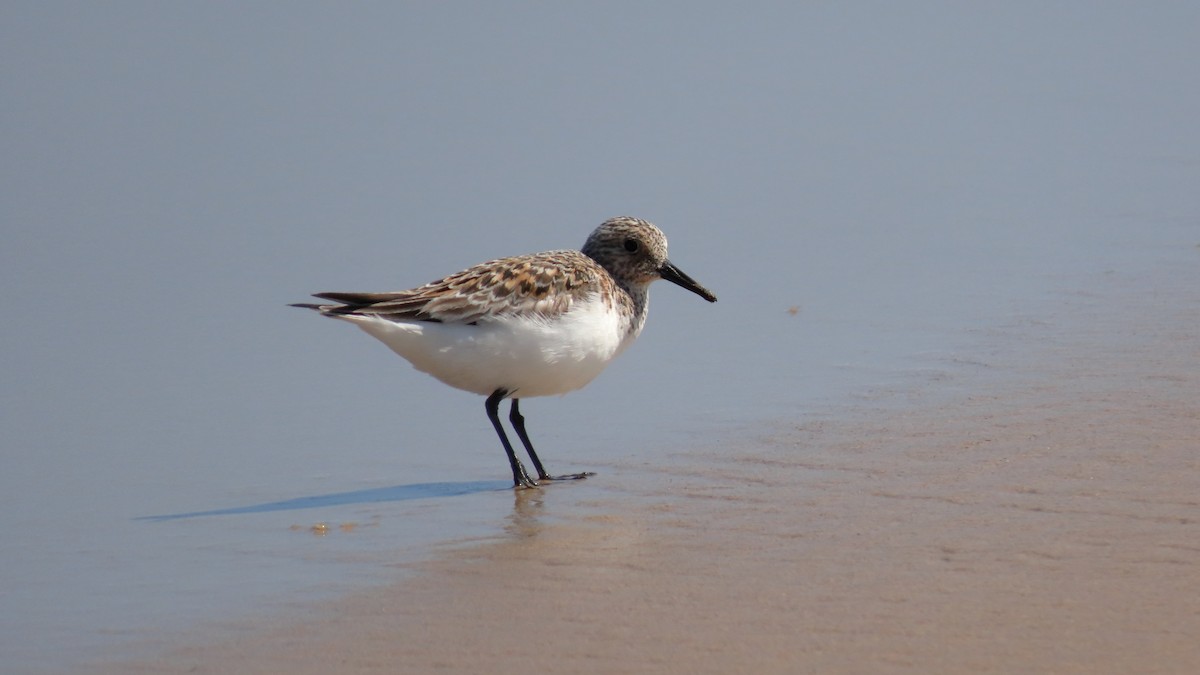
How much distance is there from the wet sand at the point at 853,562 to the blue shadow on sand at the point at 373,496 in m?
0.32

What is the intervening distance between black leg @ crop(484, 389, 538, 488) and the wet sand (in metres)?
0.20

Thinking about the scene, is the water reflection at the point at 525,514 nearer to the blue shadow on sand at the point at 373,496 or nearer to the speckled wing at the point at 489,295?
the blue shadow on sand at the point at 373,496

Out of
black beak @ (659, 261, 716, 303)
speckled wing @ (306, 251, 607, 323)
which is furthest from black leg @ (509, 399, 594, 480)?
black beak @ (659, 261, 716, 303)

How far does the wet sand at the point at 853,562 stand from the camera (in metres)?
4.46

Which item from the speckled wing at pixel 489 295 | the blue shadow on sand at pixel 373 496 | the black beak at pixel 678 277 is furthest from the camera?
the black beak at pixel 678 277

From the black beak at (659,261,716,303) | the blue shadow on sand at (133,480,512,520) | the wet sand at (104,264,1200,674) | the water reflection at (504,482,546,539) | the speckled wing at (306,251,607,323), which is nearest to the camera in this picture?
the wet sand at (104,264,1200,674)

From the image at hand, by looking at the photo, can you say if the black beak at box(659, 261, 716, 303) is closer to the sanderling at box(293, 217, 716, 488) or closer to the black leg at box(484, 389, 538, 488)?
the sanderling at box(293, 217, 716, 488)

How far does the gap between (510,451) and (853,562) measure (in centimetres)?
214

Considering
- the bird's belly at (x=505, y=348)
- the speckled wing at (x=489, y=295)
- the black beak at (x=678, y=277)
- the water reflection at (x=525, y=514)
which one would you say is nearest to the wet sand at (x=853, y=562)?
the water reflection at (x=525, y=514)

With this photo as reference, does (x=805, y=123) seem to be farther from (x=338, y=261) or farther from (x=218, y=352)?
(x=218, y=352)

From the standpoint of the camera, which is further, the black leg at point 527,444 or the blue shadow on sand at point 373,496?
the black leg at point 527,444

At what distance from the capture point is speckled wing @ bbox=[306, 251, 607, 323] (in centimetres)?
688

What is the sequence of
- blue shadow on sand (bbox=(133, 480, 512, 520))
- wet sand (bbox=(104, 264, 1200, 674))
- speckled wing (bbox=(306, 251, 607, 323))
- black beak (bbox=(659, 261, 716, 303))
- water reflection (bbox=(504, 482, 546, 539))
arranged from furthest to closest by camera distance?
black beak (bbox=(659, 261, 716, 303)) → speckled wing (bbox=(306, 251, 607, 323)) → blue shadow on sand (bbox=(133, 480, 512, 520)) → water reflection (bbox=(504, 482, 546, 539)) → wet sand (bbox=(104, 264, 1200, 674))

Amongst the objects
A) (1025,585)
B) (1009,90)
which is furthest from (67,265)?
(1009,90)
